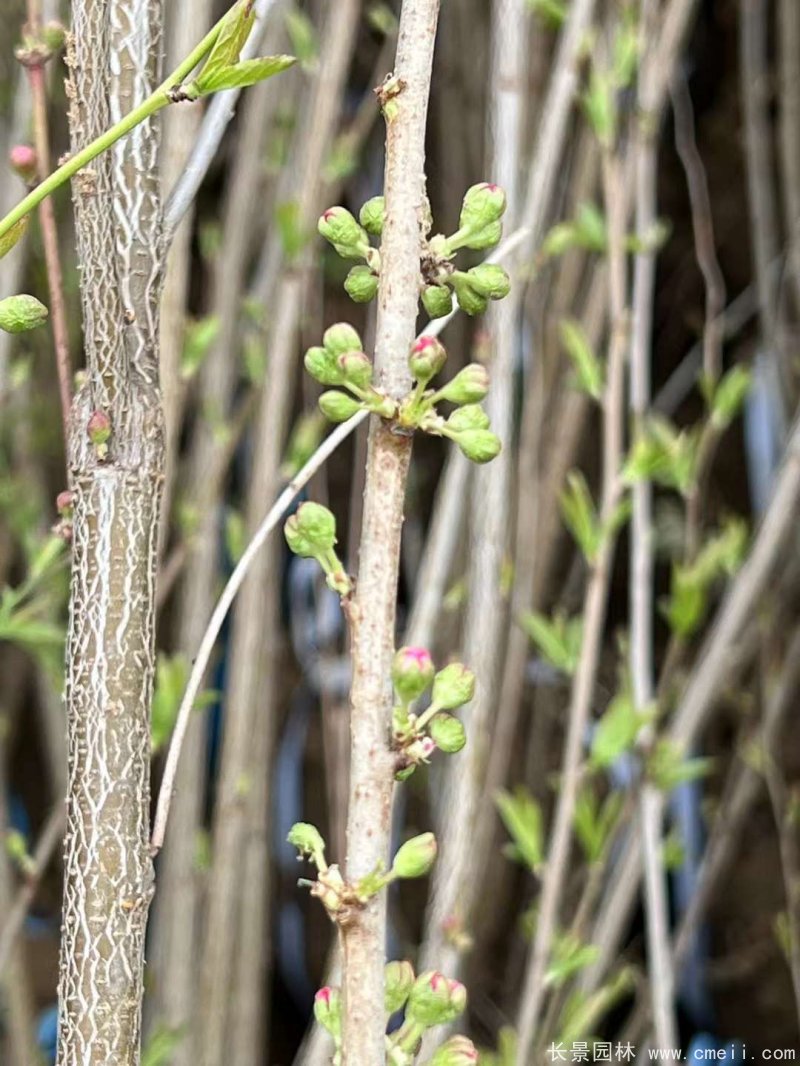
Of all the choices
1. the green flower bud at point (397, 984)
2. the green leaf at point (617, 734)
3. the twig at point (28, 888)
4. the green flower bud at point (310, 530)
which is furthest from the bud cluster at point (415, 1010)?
the green leaf at point (617, 734)

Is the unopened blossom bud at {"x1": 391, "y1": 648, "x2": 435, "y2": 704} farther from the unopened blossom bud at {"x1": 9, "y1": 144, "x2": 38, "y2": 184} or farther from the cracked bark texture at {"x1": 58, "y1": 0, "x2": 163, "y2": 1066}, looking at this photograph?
the unopened blossom bud at {"x1": 9, "y1": 144, "x2": 38, "y2": 184}

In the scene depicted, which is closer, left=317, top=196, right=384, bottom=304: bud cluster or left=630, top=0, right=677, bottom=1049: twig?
left=317, top=196, right=384, bottom=304: bud cluster

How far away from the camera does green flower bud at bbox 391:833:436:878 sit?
31 centimetres

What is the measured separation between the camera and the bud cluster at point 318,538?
0.30m

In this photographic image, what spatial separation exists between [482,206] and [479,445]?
62 millimetres

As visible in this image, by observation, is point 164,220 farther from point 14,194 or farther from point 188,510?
point 14,194

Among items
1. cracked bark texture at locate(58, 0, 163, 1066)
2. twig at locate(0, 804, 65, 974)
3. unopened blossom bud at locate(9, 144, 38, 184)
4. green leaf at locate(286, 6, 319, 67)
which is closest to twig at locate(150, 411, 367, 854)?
cracked bark texture at locate(58, 0, 163, 1066)

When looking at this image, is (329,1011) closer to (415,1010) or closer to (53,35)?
(415,1010)

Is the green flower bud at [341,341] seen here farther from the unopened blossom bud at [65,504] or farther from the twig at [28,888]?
the twig at [28,888]

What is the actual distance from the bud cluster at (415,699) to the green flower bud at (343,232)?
0.10 metres

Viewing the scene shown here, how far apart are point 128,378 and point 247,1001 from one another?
26.5 inches

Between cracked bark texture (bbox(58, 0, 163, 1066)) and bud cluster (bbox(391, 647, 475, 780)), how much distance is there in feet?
0.27

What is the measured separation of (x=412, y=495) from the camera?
3.77ft

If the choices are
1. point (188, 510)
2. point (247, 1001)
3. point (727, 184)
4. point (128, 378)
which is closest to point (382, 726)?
point (128, 378)
